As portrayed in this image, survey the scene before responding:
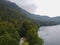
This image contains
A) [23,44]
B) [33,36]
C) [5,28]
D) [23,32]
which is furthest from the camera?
[23,32]

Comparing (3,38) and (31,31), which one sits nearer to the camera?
(3,38)

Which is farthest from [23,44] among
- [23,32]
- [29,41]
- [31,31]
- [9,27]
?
[23,32]

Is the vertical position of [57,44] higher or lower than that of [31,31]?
lower

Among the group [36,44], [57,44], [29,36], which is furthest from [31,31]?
[57,44]

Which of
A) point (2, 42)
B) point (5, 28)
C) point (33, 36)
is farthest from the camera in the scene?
point (5, 28)

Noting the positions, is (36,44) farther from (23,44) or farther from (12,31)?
(12,31)

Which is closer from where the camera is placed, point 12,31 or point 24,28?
point 12,31

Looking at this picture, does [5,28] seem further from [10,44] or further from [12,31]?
[10,44]

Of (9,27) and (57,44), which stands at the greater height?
(9,27)

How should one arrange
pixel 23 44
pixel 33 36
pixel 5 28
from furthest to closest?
pixel 5 28
pixel 33 36
pixel 23 44
